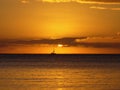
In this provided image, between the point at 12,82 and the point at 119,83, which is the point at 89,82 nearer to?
the point at 119,83

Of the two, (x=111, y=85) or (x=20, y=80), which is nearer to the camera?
(x=111, y=85)

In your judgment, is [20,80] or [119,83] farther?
[20,80]

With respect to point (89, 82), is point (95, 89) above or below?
below

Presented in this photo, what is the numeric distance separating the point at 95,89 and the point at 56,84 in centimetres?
441

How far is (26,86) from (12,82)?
3.30m

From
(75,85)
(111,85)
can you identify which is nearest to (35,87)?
(75,85)

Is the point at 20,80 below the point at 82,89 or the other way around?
the other way around

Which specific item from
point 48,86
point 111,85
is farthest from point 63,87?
point 111,85

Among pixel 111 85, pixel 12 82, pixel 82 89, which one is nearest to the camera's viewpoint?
pixel 82 89

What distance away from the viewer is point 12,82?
4041 cm

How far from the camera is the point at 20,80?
139 feet

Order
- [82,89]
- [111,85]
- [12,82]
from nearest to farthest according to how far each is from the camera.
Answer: [82,89], [111,85], [12,82]

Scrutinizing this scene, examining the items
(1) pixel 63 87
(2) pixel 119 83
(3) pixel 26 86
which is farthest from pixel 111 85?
(3) pixel 26 86

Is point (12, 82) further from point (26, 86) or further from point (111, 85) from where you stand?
point (111, 85)
